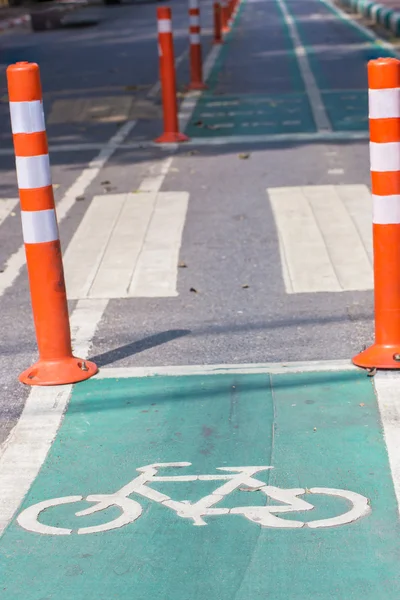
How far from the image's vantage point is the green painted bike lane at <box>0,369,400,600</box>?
130 inches

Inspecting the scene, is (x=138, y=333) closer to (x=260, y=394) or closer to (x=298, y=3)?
(x=260, y=394)

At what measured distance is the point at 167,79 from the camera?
41.2 feet

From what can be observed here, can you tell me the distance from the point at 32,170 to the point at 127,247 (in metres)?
2.85

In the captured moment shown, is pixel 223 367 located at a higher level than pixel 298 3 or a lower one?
higher

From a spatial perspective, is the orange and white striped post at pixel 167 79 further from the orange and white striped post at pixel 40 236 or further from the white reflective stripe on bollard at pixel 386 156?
the white reflective stripe on bollard at pixel 386 156

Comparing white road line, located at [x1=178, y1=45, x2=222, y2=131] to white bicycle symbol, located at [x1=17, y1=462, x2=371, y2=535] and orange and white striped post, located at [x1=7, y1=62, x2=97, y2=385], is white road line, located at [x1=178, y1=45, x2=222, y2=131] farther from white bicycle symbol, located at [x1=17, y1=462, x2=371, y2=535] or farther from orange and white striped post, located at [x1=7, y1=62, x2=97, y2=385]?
white bicycle symbol, located at [x1=17, y1=462, x2=371, y2=535]

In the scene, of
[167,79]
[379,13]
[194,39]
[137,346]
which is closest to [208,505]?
[137,346]

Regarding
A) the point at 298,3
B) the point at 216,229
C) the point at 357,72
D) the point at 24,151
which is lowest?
the point at 298,3

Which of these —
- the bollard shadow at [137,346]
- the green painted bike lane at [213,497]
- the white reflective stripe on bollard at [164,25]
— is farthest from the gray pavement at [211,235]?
the white reflective stripe on bollard at [164,25]

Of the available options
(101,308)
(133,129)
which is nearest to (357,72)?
(133,129)

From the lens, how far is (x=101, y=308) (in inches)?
252

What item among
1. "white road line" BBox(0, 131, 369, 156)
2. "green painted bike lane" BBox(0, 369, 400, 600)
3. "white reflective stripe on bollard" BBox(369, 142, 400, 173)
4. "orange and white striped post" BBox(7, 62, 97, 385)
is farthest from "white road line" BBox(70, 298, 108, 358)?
"white road line" BBox(0, 131, 369, 156)

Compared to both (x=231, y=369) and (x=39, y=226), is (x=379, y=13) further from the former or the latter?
A: (x=39, y=226)

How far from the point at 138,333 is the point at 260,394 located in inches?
47.9
